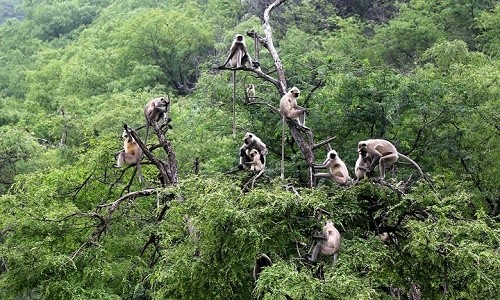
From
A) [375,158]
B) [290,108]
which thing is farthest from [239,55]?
[375,158]

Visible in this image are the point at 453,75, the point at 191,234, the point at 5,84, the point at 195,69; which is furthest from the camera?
the point at 5,84

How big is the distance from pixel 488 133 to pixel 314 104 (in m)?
3.78

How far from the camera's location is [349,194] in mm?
6824

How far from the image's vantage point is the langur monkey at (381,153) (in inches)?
299

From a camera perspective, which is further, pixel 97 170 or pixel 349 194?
pixel 97 170

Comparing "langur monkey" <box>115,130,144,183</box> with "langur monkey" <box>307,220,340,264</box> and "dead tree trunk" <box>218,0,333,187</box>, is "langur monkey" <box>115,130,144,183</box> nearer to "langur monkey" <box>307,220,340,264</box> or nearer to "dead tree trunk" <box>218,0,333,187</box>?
"dead tree trunk" <box>218,0,333,187</box>

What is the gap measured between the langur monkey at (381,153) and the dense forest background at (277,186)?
1.21ft

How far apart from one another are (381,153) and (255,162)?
1.47m

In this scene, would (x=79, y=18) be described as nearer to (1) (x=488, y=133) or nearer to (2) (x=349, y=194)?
(1) (x=488, y=133)

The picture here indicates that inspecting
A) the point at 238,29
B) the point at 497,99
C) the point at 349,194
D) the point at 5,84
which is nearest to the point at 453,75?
the point at 497,99

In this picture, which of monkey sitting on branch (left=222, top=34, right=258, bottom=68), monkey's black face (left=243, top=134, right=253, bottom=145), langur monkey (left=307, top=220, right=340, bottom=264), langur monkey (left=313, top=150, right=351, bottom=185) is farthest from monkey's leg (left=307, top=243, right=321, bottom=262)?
monkey sitting on branch (left=222, top=34, right=258, bottom=68)

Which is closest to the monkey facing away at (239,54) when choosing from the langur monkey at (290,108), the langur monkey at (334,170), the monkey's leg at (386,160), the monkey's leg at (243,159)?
the langur monkey at (290,108)

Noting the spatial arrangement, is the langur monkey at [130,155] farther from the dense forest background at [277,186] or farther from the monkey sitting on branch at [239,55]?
the monkey sitting on branch at [239,55]

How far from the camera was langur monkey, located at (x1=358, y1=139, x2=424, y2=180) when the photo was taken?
7.59 meters
